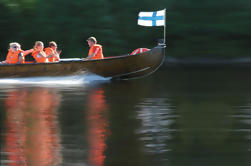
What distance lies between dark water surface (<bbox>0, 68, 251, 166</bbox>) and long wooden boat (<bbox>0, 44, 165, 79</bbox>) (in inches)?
21.4

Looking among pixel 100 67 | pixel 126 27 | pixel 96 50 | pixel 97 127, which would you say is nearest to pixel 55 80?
pixel 100 67

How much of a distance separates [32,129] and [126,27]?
736 inches

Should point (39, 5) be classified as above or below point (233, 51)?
above

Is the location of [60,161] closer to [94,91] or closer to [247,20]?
Answer: [94,91]

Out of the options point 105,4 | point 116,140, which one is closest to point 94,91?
point 116,140

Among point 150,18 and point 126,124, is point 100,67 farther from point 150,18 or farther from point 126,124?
point 126,124

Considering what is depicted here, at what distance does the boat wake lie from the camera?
1753cm

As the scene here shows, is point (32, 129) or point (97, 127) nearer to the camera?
point (32, 129)

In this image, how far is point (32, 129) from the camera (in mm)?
10000

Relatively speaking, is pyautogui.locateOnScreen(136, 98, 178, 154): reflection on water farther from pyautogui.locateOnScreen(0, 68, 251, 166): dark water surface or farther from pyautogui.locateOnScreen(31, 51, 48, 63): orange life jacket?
pyautogui.locateOnScreen(31, 51, 48, 63): orange life jacket

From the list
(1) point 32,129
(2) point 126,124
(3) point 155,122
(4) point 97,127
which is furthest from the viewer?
(3) point 155,122

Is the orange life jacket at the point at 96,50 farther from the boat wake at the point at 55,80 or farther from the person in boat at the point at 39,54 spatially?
the person in boat at the point at 39,54

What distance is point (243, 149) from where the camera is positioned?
8570mm

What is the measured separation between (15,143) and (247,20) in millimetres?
20418
